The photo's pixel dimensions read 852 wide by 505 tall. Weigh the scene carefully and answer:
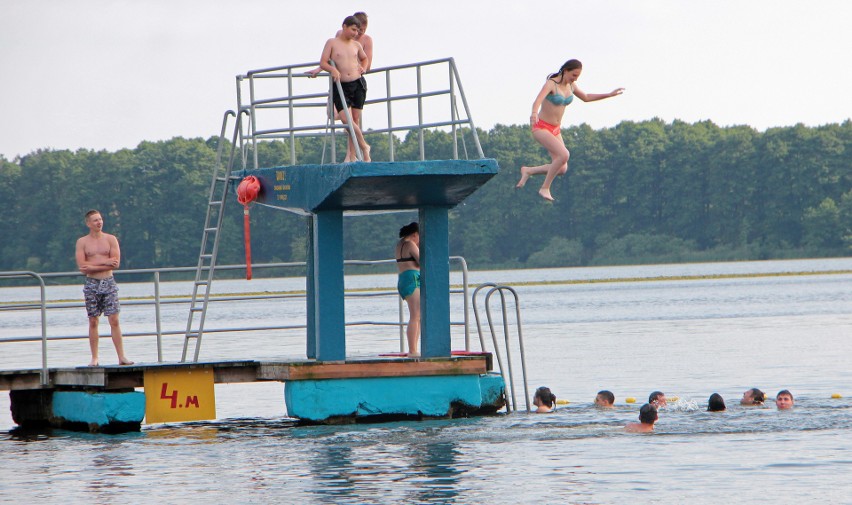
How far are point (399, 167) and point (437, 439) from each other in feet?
10.9

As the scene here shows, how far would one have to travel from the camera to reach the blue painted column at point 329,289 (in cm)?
1808

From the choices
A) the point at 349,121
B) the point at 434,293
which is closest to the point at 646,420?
the point at 434,293

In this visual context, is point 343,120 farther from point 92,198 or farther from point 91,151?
point 91,151

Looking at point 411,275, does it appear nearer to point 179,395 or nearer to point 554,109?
point 179,395

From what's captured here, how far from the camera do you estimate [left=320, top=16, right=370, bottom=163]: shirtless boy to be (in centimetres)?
1758

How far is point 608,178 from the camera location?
5079 inches

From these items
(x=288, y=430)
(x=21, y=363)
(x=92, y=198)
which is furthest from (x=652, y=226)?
(x=288, y=430)

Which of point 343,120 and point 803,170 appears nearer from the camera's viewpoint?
point 343,120

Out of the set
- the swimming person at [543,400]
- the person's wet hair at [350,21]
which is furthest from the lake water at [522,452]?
the person's wet hair at [350,21]

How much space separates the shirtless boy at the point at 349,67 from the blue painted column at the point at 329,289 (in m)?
0.98

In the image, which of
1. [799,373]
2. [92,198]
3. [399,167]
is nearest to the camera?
[399,167]

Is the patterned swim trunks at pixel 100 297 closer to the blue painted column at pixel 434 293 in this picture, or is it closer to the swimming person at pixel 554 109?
the blue painted column at pixel 434 293

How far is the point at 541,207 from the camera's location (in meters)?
123

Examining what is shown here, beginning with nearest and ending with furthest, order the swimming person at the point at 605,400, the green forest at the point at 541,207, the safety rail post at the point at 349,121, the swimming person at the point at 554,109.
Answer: the swimming person at the point at 554,109 < the safety rail post at the point at 349,121 < the swimming person at the point at 605,400 < the green forest at the point at 541,207
